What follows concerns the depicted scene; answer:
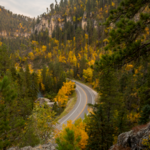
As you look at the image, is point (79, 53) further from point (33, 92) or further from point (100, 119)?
point (100, 119)

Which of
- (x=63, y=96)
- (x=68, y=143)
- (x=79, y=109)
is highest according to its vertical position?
(x=68, y=143)

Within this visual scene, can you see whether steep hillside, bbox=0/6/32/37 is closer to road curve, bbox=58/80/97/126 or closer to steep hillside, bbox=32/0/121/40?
steep hillside, bbox=32/0/121/40

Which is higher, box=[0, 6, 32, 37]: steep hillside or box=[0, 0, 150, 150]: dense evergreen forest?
box=[0, 6, 32, 37]: steep hillside

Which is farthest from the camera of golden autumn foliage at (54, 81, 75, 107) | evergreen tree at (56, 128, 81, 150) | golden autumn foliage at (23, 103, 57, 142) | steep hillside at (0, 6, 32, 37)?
A: steep hillside at (0, 6, 32, 37)

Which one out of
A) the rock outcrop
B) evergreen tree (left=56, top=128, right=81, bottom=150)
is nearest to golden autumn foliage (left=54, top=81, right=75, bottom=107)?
the rock outcrop

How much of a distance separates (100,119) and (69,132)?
18.1 ft

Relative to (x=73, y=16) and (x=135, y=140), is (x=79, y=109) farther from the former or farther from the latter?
(x=73, y=16)

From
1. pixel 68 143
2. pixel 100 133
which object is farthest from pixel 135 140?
pixel 68 143

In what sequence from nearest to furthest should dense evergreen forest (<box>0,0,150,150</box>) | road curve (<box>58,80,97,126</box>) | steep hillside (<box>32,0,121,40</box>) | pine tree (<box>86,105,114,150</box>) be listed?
1. dense evergreen forest (<box>0,0,150,150</box>)
2. pine tree (<box>86,105,114,150</box>)
3. road curve (<box>58,80,97,126</box>)
4. steep hillside (<box>32,0,121,40</box>)

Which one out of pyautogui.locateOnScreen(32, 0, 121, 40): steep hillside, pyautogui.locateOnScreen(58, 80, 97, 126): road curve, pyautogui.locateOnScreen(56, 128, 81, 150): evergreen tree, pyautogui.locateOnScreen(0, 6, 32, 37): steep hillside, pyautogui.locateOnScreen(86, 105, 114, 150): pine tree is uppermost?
pyautogui.locateOnScreen(0, 6, 32, 37): steep hillside

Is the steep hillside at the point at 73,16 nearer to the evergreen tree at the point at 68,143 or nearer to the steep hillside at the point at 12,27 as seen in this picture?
the steep hillside at the point at 12,27

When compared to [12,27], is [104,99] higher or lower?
lower

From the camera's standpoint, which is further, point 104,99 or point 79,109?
point 79,109

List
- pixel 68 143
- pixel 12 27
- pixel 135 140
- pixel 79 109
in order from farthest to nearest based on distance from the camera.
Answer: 1. pixel 12 27
2. pixel 79 109
3. pixel 135 140
4. pixel 68 143
